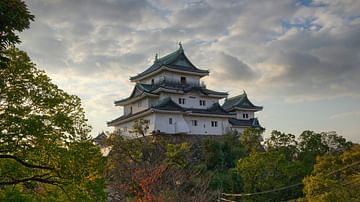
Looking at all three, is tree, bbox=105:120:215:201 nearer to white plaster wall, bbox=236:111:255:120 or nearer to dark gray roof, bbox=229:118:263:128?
dark gray roof, bbox=229:118:263:128

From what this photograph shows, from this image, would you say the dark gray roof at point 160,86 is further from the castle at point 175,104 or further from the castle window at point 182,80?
the castle window at point 182,80

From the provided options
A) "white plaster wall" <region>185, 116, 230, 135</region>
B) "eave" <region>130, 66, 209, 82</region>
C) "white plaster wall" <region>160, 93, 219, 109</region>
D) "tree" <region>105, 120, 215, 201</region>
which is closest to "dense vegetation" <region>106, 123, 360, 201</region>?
"tree" <region>105, 120, 215, 201</region>

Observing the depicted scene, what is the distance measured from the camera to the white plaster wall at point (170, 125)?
99.5 ft

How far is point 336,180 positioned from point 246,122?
22.5 meters

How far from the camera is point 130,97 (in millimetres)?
33844

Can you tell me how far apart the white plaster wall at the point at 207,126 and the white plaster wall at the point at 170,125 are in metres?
1.04

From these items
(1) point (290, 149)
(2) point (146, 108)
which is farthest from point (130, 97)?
(1) point (290, 149)

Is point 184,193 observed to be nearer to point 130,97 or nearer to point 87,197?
point 87,197

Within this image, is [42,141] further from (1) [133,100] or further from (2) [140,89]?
(1) [133,100]

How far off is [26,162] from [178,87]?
25.4 metres

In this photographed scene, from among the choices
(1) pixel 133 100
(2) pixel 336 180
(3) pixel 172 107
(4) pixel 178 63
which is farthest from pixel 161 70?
(2) pixel 336 180

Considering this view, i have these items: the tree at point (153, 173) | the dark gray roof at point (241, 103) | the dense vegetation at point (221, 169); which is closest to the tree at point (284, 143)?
the dense vegetation at point (221, 169)

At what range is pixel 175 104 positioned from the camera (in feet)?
103

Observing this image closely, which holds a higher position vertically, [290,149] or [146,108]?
[146,108]
